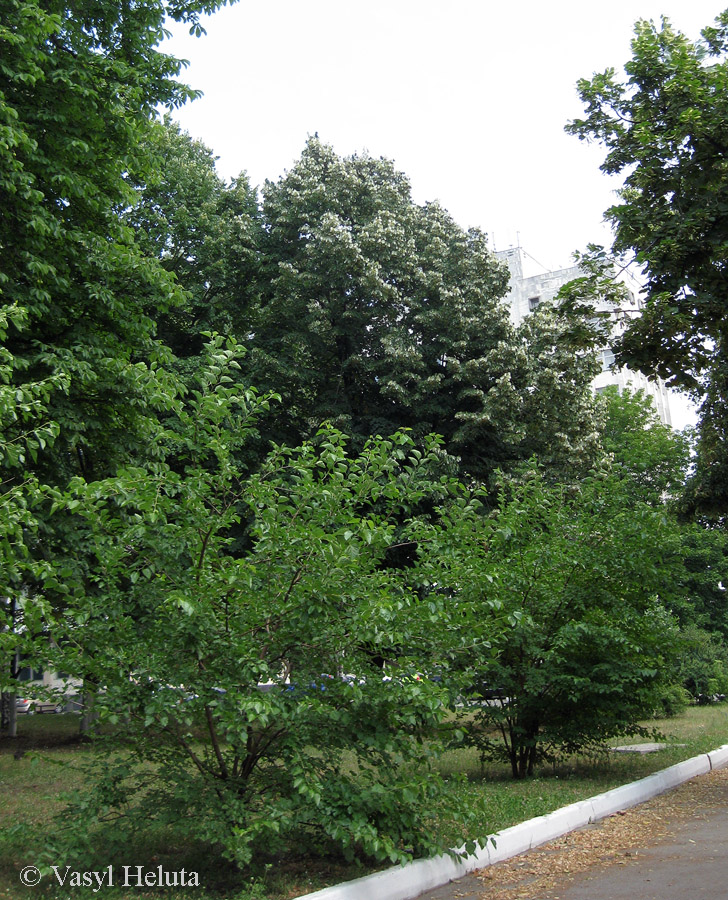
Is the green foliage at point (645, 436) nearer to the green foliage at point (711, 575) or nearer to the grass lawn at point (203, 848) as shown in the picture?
the green foliage at point (711, 575)

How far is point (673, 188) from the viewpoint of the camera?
1088 centimetres

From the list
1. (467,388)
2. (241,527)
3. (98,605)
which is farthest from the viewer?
(467,388)

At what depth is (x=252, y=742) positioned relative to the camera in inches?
240

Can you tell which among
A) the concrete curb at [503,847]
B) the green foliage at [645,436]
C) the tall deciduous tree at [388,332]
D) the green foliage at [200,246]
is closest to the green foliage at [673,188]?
the concrete curb at [503,847]

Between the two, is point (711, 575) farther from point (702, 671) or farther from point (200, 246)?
point (200, 246)

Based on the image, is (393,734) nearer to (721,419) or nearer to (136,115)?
(136,115)

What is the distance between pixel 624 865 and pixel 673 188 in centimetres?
822

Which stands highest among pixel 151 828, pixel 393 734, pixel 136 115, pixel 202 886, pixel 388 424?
pixel 136 115

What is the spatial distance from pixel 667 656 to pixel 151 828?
26.0 feet

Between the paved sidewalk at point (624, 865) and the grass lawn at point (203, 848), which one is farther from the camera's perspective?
the paved sidewalk at point (624, 865)

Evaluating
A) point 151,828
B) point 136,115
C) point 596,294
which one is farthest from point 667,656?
point 136,115

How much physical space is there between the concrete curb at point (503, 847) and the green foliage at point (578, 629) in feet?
3.36

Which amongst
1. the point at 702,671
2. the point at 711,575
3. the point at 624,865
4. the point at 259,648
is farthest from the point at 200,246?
the point at 711,575

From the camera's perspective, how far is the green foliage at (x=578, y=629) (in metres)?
10.3
